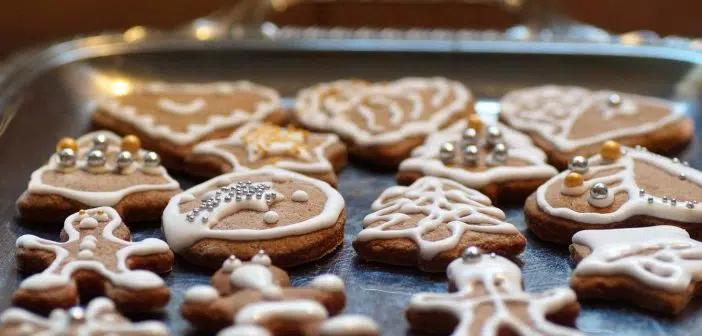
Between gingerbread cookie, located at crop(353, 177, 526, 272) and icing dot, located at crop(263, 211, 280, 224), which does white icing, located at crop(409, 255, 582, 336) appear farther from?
icing dot, located at crop(263, 211, 280, 224)

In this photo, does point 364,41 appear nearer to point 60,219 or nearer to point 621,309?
point 60,219

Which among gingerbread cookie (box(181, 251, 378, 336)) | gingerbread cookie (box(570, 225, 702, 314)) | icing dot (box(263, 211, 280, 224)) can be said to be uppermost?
icing dot (box(263, 211, 280, 224))

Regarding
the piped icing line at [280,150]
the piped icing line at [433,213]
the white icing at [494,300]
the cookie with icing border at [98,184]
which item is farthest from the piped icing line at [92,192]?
the white icing at [494,300]

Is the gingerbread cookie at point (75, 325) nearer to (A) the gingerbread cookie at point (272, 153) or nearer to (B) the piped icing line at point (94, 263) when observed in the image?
(B) the piped icing line at point (94, 263)

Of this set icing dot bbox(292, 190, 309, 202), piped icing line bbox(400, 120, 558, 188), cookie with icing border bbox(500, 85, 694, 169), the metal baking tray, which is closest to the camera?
icing dot bbox(292, 190, 309, 202)

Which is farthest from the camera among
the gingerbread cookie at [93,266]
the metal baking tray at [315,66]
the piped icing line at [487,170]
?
the metal baking tray at [315,66]

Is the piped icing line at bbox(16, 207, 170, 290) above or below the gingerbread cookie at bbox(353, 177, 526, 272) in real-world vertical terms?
above

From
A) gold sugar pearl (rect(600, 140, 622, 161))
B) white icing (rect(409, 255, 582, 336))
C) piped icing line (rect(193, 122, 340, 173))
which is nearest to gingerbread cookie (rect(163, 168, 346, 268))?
piped icing line (rect(193, 122, 340, 173))
